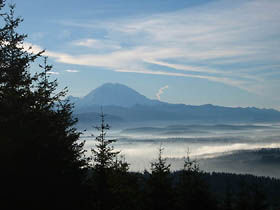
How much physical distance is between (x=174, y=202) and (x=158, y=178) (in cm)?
260

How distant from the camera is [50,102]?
68.1ft

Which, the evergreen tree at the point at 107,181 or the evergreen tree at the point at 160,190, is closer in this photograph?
the evergreen tree at the point at 107,181

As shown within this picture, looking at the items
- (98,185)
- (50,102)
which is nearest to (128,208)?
(98,185)

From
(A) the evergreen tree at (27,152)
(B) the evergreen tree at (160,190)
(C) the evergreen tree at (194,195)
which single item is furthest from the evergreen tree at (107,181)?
(A) the evergreen tree at (27,152)

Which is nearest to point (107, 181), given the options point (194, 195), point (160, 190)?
point (160, 190)

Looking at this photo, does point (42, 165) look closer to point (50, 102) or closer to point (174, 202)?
point (50, 102)

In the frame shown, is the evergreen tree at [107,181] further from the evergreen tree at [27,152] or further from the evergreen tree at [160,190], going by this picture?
the evergreen tree at [27,152]

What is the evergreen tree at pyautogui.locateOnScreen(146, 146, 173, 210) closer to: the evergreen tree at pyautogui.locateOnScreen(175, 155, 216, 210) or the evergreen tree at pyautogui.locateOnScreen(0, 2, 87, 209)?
the evergreen tree at pyautogui.locateOnScreen(175, 155, 216, 210)

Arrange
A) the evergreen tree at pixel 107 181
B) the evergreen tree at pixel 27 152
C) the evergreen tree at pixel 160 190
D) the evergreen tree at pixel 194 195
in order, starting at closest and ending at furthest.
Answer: the evergreen tree at pixel 27 152
the evergreen tree at pixel 107 181
the evergreen tree at pixel 160 190
the evergreen tree at pixel 194 195

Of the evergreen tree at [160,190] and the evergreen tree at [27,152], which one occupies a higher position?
the evergreen tree at [27,152]

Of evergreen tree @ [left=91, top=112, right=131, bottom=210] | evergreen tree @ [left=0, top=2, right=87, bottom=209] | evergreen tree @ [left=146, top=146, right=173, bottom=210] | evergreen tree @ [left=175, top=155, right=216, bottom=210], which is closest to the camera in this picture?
evergreen tree @ [left=0, top=2, right=87, bottom=209]

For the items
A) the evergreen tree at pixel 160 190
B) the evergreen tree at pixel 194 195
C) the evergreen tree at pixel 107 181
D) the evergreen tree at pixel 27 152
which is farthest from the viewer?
the evergreen tree at pixel 194 195

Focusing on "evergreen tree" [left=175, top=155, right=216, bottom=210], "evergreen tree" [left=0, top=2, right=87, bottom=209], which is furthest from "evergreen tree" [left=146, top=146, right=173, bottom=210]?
"evergreen tree" [left=0, top=2, right=87, bottom=209]

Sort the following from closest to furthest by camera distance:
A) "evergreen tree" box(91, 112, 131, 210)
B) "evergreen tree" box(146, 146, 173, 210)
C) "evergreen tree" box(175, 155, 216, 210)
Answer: "evergreen tree" box(91, 112, 131, 210)
"evergreen tree" box(146, 146, 173, 210)
"evergreen tree" box(175, 155, 216, 210)
